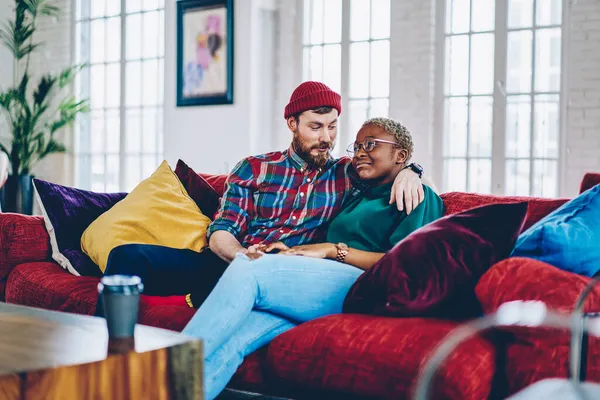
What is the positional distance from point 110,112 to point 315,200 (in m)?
5.21

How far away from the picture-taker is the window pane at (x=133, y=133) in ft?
24.5

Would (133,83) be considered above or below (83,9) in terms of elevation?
below

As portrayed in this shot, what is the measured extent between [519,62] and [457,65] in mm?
460

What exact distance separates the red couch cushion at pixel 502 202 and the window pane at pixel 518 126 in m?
2.76

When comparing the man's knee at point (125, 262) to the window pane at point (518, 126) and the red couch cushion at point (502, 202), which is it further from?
the window pane at point (518, 126)

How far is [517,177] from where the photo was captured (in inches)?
215

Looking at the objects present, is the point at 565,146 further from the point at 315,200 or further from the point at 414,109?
the point at 315,200

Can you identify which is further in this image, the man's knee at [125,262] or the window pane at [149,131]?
the window pane at [149,131]

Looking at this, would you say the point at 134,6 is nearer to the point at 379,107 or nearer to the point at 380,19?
the point at 380,19

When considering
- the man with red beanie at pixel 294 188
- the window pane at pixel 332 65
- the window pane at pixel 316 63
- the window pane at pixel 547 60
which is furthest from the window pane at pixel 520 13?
the man with red beanie at pixel 294 188

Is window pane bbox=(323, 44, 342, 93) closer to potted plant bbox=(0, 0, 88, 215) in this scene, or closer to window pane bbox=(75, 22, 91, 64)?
potted plant bbox=(0, 0, 88, 215)

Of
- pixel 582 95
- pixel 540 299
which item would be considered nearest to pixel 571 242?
pixel 540 299

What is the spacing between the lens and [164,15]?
6.88m

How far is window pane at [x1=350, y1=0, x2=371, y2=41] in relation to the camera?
20.1 feet
